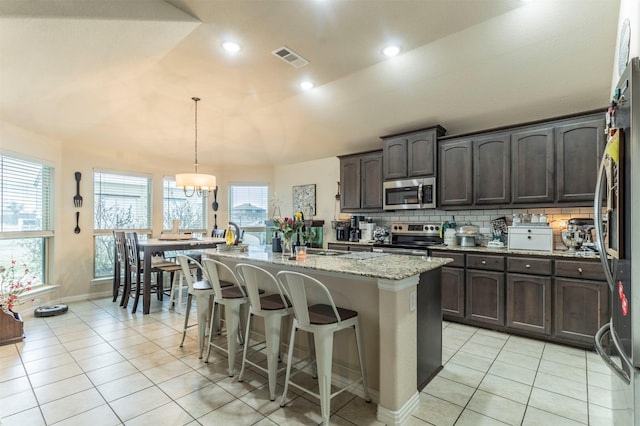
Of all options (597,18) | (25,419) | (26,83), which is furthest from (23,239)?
(597,18)

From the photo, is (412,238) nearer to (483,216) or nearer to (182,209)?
(483,216)

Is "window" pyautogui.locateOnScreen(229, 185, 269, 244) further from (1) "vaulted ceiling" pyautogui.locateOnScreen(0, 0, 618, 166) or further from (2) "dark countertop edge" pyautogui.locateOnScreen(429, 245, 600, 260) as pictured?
(2) "dark countertop edge" pyautogui.locateOnScreen(429, 245, 600, 260)

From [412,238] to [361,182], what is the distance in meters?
1.20

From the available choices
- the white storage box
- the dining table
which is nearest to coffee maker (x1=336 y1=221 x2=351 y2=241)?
the dining table

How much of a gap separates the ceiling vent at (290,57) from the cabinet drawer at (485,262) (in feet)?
9.55

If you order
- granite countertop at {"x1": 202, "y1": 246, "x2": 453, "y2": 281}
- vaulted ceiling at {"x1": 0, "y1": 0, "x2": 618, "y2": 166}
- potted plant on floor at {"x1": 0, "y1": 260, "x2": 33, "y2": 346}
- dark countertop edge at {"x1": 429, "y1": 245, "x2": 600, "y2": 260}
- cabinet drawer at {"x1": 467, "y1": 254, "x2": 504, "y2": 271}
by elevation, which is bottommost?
potted plant on floor at {"x1": 0, "y1": 260, "x2": 33, "y2": 346}

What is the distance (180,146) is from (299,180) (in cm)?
232

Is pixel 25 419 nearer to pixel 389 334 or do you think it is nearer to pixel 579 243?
pixel 389 334

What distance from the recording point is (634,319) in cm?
116

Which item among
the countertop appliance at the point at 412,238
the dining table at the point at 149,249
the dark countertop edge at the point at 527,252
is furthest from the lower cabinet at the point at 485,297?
the dining table at the point at 149,249

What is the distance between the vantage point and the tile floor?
2023 millimetres

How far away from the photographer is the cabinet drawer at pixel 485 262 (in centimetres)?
345

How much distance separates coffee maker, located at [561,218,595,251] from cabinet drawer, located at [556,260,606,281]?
407mm

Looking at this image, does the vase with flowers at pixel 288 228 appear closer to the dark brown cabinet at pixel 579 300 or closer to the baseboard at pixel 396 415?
the baseboard at pixel 396 415
